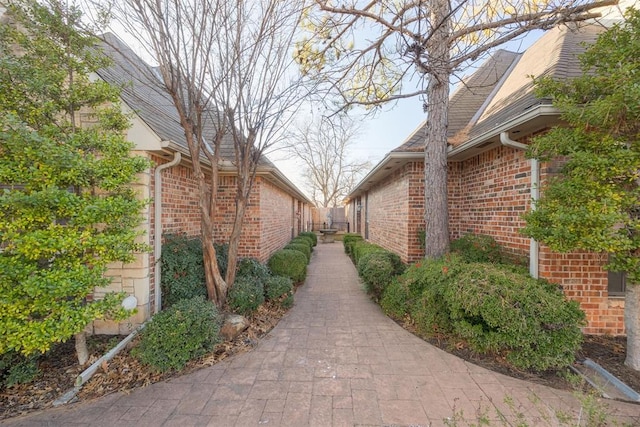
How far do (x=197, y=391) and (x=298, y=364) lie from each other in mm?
1071

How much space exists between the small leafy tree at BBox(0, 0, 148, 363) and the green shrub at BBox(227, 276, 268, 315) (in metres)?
1.60

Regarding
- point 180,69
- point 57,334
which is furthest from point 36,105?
point 57,334

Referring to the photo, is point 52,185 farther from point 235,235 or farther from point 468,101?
point 468,101

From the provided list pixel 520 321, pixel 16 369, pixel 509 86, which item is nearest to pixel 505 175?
pixel 520 321

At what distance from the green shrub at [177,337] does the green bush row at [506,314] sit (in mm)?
2871

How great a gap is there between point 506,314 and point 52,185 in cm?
483

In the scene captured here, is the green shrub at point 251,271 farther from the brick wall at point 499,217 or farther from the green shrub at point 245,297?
the brick wall at point 499,217

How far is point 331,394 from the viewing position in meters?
2.58

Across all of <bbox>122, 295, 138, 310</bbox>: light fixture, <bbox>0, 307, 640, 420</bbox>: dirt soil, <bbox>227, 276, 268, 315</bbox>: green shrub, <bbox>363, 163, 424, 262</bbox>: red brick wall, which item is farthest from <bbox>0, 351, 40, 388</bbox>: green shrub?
<bbox>363, 163, 424, 262</bbox>: red brick wall

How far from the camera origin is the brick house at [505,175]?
142 inches

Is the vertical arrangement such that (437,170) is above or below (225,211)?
above

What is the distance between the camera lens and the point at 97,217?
2797 mm

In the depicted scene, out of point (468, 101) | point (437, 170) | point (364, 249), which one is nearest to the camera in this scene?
point (437, 170)

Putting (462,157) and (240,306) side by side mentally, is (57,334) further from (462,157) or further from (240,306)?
(462,157)
